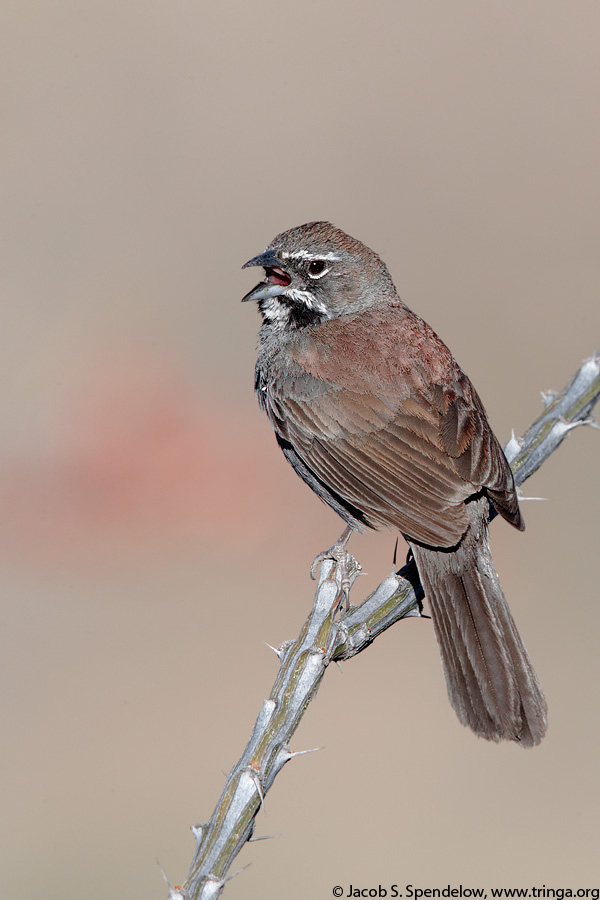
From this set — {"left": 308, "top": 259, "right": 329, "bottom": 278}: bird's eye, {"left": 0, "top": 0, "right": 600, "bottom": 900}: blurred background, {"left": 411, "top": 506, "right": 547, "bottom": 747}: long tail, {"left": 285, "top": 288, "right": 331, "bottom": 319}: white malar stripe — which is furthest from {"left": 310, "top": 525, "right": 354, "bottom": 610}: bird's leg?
{"left": 0, "top": 0, "right": 600, "bottom": 900}: blurred background

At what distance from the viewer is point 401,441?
4.62 m

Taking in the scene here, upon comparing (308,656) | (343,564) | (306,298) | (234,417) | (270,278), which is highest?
(234,417)

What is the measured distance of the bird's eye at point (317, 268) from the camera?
5234 millimetres

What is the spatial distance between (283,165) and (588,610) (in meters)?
7.34

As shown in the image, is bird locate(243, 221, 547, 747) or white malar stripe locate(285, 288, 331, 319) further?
white malar stripe locate(285, 288, 331, 319)

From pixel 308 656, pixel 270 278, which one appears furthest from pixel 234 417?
pixel 308 656

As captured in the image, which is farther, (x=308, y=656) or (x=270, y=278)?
(x=270, y=278)

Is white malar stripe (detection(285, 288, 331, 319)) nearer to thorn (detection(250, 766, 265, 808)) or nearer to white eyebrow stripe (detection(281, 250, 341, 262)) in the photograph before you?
white eyebrow stripe (detection(281, 250, 341, 262))

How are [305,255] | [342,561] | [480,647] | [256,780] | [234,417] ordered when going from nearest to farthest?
[256,780] < [342,561] < [480,647] < [305,255] < [234,417]

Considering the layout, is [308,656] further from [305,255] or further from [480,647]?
[305,255]

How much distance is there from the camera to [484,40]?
15844mm

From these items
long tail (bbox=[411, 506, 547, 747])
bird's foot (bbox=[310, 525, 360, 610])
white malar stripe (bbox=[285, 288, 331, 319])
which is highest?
white malar stripe (bbox=[285, 288, 331, 319])

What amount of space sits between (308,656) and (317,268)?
230cm

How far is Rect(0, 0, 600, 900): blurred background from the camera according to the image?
26.6 ft
